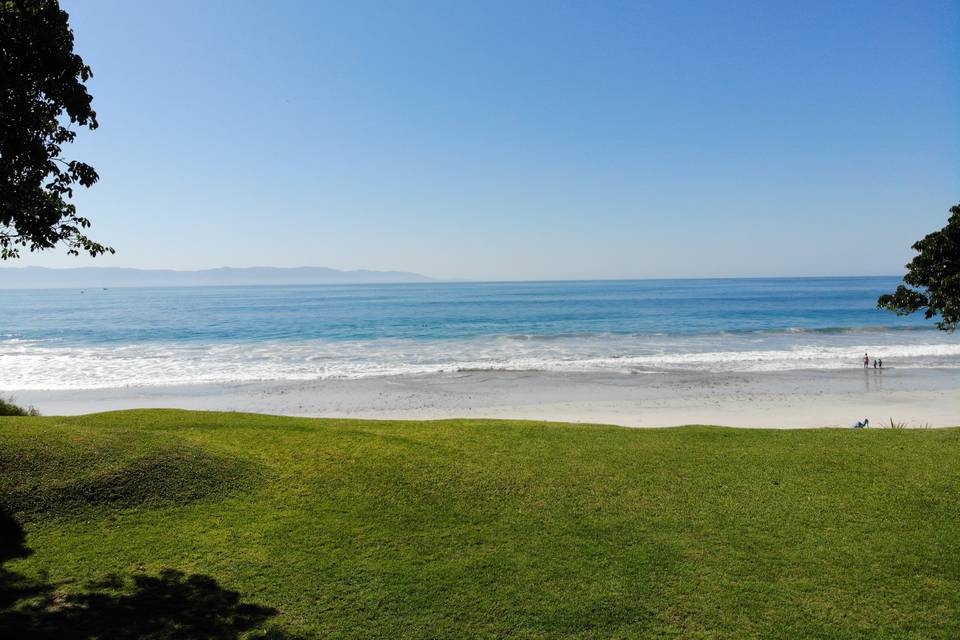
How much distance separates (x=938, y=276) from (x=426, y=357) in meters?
31.8

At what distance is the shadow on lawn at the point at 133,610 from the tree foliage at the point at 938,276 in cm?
1337

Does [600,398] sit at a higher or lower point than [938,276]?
lower

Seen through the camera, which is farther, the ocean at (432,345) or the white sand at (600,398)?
the ocean at (432,345)

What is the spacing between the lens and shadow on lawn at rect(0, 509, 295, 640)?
5660mm

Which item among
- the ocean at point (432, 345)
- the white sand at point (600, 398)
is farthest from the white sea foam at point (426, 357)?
the white sand at point (600, 398)

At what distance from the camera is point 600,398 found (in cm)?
2594

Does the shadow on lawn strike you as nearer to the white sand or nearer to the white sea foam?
the white sand

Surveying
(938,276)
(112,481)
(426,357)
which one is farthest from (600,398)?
(112,481)

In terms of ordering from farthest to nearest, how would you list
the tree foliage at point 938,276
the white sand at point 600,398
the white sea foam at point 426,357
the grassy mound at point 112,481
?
the white sea foam at point 426,357 → the white sand at point 600,398 → the tree foliage at point 938,276 → the grassy mound at point 112,481

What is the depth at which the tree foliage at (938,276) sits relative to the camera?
11180 mm

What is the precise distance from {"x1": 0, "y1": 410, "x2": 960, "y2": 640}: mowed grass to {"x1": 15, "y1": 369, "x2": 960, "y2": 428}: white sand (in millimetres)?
10854

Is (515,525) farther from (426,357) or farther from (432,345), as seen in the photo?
(432,345)

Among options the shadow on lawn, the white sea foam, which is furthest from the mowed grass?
the white sea foam

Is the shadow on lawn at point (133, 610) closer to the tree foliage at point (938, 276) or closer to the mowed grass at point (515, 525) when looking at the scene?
the mowed grass at point (515, 525)
